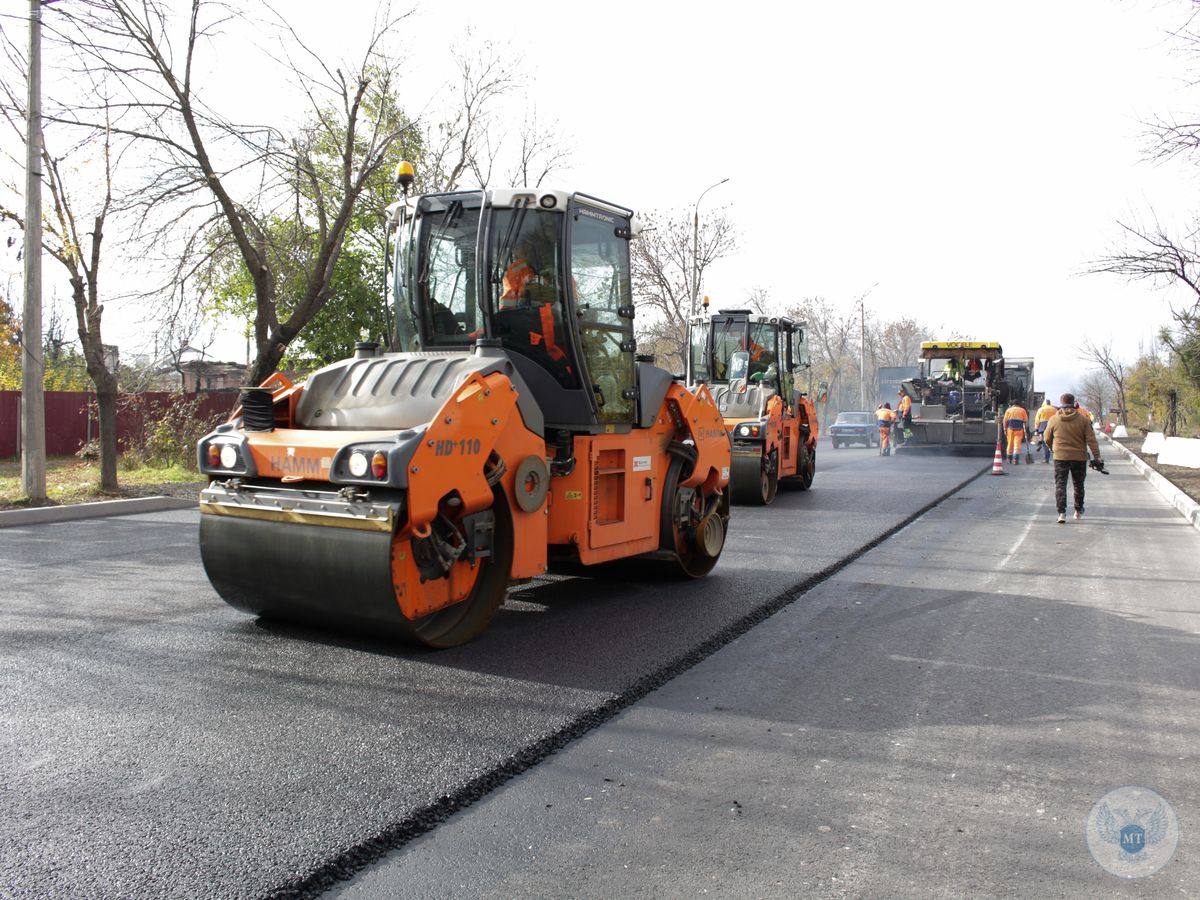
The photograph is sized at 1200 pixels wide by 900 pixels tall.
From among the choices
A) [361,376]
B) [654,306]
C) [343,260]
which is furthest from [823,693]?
[654,306]

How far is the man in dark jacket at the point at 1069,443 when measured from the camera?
11.9 m

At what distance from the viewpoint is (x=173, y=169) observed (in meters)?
14.0

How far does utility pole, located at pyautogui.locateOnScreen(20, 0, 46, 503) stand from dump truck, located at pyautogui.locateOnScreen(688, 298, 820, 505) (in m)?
9.08

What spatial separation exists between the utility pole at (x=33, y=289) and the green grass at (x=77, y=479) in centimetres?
46

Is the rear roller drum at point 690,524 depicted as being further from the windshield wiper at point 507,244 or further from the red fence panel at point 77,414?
the red fence panel at point 77,414

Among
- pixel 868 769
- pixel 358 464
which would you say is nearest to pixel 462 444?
pixel 358 464

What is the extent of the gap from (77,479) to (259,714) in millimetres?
13959

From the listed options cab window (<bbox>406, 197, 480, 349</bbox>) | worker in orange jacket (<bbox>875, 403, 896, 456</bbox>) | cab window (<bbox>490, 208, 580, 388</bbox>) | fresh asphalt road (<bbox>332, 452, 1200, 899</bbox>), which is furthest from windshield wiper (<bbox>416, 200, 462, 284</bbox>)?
worker in orange jacket (<bbox>875, 403, 896, 456</bbox>)

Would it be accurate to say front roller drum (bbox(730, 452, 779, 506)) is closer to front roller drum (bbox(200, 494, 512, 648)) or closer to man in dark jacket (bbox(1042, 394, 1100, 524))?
man in dark jacket (bbox(1042, 394, 1100, 524))

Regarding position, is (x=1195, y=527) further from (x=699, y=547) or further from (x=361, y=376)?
(x=361, y=376)

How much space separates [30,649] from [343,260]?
1814cm

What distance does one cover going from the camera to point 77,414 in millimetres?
24828

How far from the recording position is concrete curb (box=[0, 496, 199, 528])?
1136 centimetres

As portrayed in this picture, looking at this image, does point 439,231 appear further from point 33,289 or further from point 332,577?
point 33,289
